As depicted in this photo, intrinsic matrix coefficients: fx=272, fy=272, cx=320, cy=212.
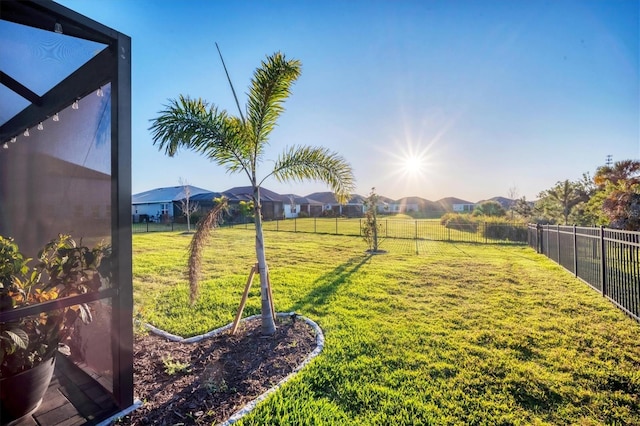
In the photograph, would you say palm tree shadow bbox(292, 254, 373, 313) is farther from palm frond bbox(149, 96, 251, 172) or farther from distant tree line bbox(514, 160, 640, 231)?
distant tree line bbox(514, 160, 640, 231)

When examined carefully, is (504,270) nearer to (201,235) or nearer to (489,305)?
(489,305)

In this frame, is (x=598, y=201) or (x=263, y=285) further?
(x=598, y=201)

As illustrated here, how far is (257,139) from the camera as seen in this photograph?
3.97 metres

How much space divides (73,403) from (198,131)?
313 cm

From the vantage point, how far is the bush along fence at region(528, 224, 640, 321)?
4.20 m

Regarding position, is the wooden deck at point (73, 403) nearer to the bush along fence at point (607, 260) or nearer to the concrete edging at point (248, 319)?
the concrete edging at point (248, 319)

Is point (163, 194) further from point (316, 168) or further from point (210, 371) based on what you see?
point (210, 371)

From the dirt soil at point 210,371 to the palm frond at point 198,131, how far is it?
2.48m

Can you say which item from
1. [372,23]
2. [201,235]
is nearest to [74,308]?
[201,235]

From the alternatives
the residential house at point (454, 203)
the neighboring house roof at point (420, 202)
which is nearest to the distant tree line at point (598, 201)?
the neighboring house roof at point (420, 202)

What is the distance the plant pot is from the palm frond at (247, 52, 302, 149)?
316 cm

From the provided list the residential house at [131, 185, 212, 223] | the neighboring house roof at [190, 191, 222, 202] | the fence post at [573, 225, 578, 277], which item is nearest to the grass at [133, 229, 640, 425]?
the fence post at [573, 225, 578, 277]

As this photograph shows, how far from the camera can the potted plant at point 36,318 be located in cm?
195

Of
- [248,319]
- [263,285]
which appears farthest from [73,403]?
[248,319]
